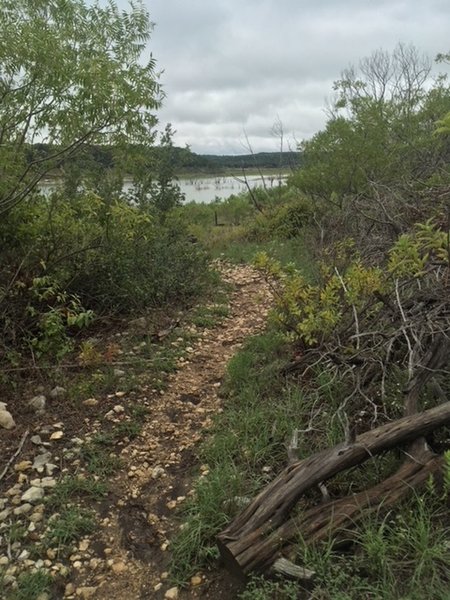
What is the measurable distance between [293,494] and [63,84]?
10.0 feet

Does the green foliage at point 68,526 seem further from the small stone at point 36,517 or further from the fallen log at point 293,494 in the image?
the fallen log at point 293,494

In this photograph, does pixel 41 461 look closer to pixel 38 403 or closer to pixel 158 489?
pixel 38 403

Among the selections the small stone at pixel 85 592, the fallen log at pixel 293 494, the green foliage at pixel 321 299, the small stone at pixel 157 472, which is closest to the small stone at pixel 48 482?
the small stone at pixel 157 472

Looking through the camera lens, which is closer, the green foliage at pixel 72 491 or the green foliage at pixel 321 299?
the green foliage at pixel 72 491

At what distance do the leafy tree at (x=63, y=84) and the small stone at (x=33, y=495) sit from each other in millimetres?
2228

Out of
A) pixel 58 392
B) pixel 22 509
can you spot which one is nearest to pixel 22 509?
pixel 22 509

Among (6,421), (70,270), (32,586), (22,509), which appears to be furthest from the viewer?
(70,270)

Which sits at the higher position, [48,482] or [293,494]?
[293,494]

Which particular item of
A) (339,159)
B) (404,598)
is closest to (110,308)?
(404,598)

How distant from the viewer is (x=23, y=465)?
275 cm

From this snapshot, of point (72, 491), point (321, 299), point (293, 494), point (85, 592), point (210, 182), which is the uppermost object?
point (210, 182)

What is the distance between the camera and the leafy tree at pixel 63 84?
3221mm

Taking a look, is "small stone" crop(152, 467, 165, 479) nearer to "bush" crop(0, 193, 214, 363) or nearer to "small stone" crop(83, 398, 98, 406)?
"small stone" crop(83, 398, 98, 406)

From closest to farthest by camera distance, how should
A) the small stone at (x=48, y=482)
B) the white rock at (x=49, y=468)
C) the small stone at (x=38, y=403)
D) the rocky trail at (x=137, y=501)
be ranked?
the rocky trail at (x=137, y=501), the small stone at (x=48, y=482), the white rock at (x=49, y=468), the small stone at (x=38, y=403)
